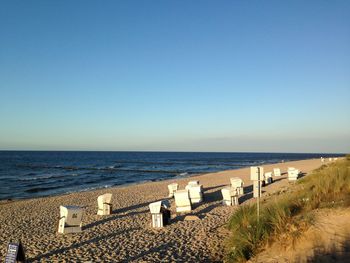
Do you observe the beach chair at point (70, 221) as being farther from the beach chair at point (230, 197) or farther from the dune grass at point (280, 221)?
the beach chair at point (230, 197)

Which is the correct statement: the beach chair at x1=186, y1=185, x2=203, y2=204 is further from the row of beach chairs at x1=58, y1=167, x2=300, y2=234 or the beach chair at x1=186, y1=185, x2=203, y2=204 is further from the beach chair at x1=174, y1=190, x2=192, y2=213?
the beach chair at x1=174, y1=190, x2=192, y2=213

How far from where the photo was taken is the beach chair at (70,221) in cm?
1060

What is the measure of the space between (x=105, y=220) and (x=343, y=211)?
8.34 m

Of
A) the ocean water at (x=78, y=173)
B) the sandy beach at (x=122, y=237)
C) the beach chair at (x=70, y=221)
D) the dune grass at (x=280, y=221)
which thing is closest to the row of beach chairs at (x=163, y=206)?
the beach chair at (x=70, y=221)

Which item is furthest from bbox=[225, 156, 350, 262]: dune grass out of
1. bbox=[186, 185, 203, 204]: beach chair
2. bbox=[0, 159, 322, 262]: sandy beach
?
bbox=[186, 185, 203, 204]: beach chair

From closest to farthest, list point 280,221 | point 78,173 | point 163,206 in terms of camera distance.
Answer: point 280,221 → point 163,206 → point 78,173

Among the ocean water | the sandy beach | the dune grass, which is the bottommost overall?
the ocean water

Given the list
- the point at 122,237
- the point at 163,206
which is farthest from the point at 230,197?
the point at 122,237

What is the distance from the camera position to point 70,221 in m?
10.7

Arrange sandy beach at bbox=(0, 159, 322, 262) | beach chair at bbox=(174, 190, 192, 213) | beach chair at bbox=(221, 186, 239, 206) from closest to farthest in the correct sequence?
sandy beach at bbox=(0, 159, 322, 262) → beach chair at bbox=(174, 190, 192, 213) → beach chair at bbox=(221, 186, 239, 206)

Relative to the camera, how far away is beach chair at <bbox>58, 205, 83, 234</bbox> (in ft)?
34.8

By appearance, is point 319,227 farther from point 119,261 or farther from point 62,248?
point 62,248

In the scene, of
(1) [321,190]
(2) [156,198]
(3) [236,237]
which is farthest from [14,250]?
(2) [156,198]

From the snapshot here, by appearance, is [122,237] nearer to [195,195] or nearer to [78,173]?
[195,195]
